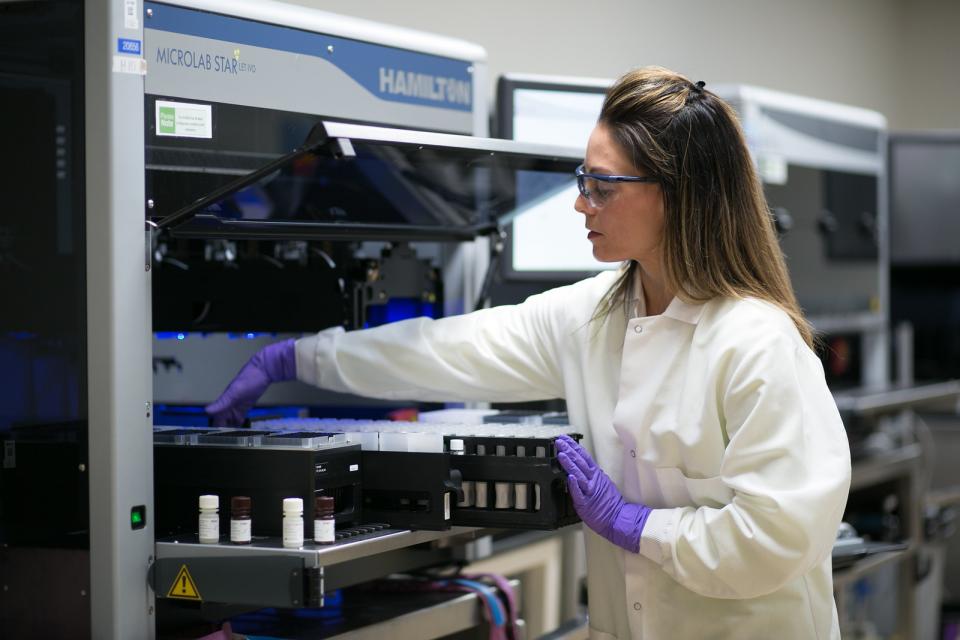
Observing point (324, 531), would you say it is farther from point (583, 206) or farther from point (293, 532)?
point (583, 206)

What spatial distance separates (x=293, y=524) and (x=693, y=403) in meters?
0.63

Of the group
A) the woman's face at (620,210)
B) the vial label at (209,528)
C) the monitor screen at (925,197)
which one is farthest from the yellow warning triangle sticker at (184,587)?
the monitor screen at (925,197)

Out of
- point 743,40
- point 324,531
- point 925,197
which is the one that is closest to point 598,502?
point 324,531

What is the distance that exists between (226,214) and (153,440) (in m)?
0.39

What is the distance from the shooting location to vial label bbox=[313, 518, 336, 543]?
5.61ft

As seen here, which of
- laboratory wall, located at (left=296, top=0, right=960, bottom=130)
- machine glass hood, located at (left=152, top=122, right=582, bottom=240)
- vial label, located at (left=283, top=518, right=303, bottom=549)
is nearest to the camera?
vial label, located at (left=283, top=518, right=303, bottom=549)

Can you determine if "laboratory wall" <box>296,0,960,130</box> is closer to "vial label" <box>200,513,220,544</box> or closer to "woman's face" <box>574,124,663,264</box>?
"woman's face" <box>574,124,663,264</box>

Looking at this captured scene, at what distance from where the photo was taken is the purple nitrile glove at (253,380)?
2.13 metres

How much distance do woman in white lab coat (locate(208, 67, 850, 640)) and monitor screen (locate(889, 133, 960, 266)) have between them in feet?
9.09

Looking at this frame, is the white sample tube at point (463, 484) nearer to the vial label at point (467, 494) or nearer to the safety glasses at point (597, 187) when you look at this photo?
the vial label at point (467, 494)

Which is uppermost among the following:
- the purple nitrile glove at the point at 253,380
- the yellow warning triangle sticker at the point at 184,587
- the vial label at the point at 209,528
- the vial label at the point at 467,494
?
the purple nitrile glove at the point at 253,380

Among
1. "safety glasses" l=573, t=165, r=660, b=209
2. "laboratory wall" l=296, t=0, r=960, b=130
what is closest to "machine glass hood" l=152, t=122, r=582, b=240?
"safety glasses" l=573, t=165, r=660, b=209

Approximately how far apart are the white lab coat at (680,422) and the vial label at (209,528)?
46 centimetres

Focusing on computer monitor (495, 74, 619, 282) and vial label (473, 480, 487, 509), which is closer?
vial label (473, 480, 487, 509)
